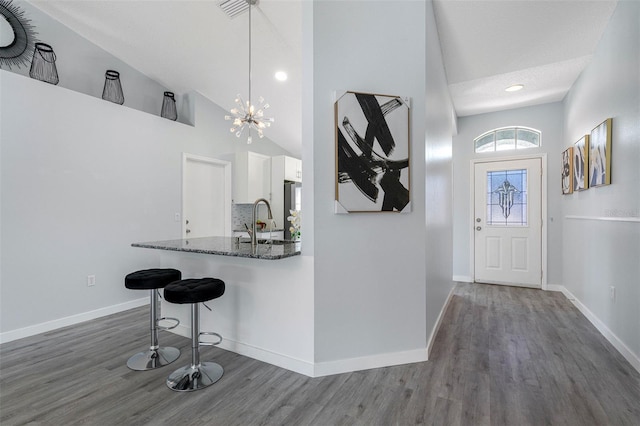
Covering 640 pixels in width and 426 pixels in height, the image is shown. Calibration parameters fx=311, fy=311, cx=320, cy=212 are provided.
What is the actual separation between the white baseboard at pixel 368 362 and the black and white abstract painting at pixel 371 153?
1.09 m

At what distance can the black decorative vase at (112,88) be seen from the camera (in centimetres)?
367

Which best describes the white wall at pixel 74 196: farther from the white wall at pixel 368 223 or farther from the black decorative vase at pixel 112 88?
the white wall at pixel 368 223

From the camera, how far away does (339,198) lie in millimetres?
2225

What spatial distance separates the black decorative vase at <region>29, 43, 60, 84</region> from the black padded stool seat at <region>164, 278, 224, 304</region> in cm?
271

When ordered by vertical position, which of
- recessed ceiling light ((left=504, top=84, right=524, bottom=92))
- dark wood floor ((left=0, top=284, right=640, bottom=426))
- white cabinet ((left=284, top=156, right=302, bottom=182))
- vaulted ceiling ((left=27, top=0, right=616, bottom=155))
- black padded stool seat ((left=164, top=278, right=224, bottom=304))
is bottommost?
dark wood floor ((left=0, top=284, right=640, bottom=426))

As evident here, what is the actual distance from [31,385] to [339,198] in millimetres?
2460

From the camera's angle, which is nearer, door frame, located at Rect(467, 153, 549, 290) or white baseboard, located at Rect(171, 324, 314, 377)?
white baseboard, located at Rect(171, 324, 314, 377)

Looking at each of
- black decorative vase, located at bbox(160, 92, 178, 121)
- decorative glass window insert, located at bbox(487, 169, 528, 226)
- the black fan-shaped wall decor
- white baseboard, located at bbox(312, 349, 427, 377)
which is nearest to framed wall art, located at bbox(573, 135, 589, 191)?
decorative glass window insert, located at bbox(487, 169, 528, 226)

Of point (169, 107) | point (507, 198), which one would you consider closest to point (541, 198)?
point (507, 198)

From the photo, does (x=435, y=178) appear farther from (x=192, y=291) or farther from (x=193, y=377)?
(x=193, y=377)

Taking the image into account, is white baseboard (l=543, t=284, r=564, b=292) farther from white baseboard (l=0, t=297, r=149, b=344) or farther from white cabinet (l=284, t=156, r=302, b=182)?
white baseboard (l=0, t=297, r=149, b=344)

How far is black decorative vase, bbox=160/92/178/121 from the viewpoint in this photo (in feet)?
14.1

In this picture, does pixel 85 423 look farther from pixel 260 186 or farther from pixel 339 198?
pixel 260 186

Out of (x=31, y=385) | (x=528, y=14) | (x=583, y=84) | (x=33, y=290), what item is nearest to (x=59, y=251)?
(x=33, y=290)
